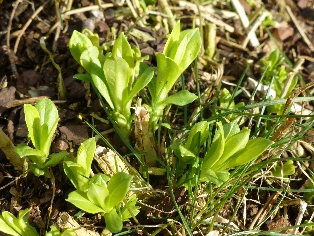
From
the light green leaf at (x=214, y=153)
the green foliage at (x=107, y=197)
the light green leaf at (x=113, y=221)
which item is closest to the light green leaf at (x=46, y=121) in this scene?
the green foliage at (x=107, y=197)

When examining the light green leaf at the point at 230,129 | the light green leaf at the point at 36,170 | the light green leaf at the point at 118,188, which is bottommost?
the light green leaf at the point at 36,170

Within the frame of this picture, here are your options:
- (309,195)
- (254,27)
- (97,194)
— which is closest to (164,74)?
(97,194)

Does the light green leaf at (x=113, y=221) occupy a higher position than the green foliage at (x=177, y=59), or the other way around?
the green foliage at (x=177, y=59)

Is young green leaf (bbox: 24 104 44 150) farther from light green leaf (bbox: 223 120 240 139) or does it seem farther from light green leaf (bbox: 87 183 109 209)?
light green leaf (bbox: 223 120 240 139)

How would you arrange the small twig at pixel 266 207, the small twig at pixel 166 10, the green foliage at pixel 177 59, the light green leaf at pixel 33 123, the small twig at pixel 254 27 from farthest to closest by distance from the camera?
the small twig at pixel 254 27
the small twig at pixel 166 10
the small twig at pixel 266 207
the green foliage at pixel 177 59
the light green leaf at pixel 33 123

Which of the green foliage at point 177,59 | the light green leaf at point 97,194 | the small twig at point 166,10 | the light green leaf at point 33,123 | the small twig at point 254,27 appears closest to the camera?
the light green leaf at point 97,194

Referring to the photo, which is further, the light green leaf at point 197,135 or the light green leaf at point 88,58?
the light green leaf at point 88,58

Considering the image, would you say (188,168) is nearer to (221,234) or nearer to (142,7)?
(221,234)

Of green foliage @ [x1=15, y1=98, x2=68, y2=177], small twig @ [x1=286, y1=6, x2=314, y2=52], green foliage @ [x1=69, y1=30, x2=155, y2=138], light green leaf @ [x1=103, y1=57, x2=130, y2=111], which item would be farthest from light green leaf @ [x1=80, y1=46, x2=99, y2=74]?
small twig @ [x1=286, y1=6, x2=314, y2=52]

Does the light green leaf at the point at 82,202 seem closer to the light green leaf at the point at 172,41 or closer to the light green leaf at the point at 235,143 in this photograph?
the light green leaf at the point at 235,143

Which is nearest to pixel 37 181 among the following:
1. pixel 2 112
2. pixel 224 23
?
pixel 2 112
